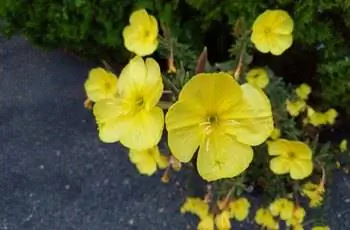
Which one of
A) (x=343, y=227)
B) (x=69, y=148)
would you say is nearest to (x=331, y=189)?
(x=343, y=227)

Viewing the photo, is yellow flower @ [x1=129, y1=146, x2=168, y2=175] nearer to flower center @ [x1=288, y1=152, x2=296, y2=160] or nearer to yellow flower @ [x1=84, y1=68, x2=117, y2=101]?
yellow flower @ [x1=84, y1=68, x2=117, y2=101]

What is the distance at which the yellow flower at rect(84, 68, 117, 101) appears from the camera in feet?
8.17

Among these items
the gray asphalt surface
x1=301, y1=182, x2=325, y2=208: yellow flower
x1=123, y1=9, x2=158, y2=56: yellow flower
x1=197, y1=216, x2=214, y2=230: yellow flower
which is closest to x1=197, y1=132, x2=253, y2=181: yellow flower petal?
x1=123, y1=9, x2=158, y2=56: yellow flower

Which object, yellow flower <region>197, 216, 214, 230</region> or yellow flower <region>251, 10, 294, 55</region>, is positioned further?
yellow flower <region>197, 216, 214, 230</region>

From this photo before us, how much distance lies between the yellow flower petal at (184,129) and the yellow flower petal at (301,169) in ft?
2.19

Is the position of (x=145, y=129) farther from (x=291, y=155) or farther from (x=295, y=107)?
(x=295, y=107)

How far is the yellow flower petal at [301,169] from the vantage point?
8.13 ft

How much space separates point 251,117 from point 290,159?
67 centimetres

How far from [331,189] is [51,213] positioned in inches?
38.6

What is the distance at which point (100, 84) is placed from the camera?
2.53m

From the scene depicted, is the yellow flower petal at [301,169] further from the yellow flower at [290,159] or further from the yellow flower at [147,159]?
the yellow flower at [147,159]

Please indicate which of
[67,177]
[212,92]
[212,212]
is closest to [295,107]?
[212,212]

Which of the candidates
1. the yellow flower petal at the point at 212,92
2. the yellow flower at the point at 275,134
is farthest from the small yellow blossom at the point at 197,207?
the yellow flower petal at the point at 212,92

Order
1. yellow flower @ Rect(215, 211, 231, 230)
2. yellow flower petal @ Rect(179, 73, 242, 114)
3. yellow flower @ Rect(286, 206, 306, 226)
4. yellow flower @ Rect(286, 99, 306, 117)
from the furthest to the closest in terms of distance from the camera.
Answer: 1. yellow flower @ Rect(286, 99, 306, 117)
2. yellow flower @ Rect(286, 206, 306, 226)
3. yellow flower @ Rect(215, 211, 231, 230)
4. yellow flower petal @ Rect(179, 73, 242, 114)
